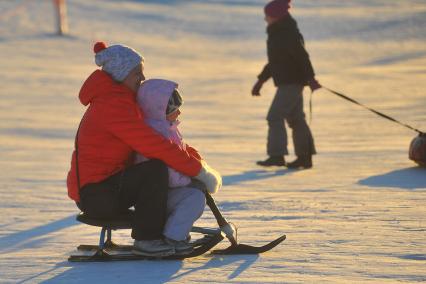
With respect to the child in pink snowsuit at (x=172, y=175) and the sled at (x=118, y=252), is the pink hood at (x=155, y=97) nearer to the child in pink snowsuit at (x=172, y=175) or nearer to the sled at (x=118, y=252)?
the child in pink snowsuit at (x=172, y=175)

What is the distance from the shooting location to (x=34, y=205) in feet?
27.3

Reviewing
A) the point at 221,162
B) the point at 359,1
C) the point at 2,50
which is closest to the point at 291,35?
the point at 221,162

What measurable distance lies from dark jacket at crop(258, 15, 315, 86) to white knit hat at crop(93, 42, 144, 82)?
173 inches

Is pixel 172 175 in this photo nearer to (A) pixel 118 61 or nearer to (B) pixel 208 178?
(B) pixel 208 178

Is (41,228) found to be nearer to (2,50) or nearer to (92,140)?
(92,140)

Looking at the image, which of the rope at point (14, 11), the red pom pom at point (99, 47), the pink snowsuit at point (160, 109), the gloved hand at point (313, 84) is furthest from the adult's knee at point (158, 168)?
the rope at point (14, 11)

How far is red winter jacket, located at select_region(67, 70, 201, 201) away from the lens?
6117 mm

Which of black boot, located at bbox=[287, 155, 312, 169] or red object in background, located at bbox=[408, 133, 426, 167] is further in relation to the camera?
black boot, located at bbox=[287, 155, 312, 169]

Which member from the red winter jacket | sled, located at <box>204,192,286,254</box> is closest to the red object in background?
sled, located at <box>204,192,286,254</box>

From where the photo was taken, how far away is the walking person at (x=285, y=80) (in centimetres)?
1055

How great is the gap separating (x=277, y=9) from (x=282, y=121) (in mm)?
1005

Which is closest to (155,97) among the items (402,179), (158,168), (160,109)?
(160,109)

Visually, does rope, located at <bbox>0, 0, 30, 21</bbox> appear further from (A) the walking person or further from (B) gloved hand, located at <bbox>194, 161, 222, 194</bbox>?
(B) gloved hand, located at <bbox>194, 161, 222, 194</bbox>

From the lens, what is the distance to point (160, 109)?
629 centimetres
